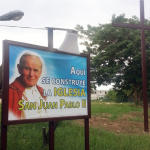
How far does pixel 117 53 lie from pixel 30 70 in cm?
1975

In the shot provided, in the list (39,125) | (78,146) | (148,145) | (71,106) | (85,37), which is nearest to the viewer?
(71,106)

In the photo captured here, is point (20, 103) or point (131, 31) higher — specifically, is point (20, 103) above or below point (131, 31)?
below

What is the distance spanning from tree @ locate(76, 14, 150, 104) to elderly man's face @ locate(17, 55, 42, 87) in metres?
18.6

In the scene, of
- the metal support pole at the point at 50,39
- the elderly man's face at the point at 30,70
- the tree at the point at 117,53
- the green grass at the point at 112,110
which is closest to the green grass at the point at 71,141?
the elderly man's face at the point at 30,70

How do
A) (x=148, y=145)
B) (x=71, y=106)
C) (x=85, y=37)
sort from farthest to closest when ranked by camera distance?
(x=85, y=37) → (x=148, y=145) → (x=71, y=106)

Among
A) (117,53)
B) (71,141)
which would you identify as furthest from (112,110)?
(117,53)

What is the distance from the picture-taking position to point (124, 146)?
5.78 m

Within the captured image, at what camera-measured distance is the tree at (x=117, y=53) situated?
2258 centimetres

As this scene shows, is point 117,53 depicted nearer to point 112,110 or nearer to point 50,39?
point 112,110

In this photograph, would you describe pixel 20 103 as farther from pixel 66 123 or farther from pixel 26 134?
pixel 66 123

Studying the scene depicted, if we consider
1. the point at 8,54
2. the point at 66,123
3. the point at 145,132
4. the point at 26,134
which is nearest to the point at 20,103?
the point at 8,54

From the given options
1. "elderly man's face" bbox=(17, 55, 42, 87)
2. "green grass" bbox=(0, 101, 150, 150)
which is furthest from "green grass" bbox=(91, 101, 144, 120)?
"elderly man's face" bbox=(17, 55, 42, 87)

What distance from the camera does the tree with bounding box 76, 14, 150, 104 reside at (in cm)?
2258

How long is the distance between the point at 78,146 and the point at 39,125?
2.37 meters
